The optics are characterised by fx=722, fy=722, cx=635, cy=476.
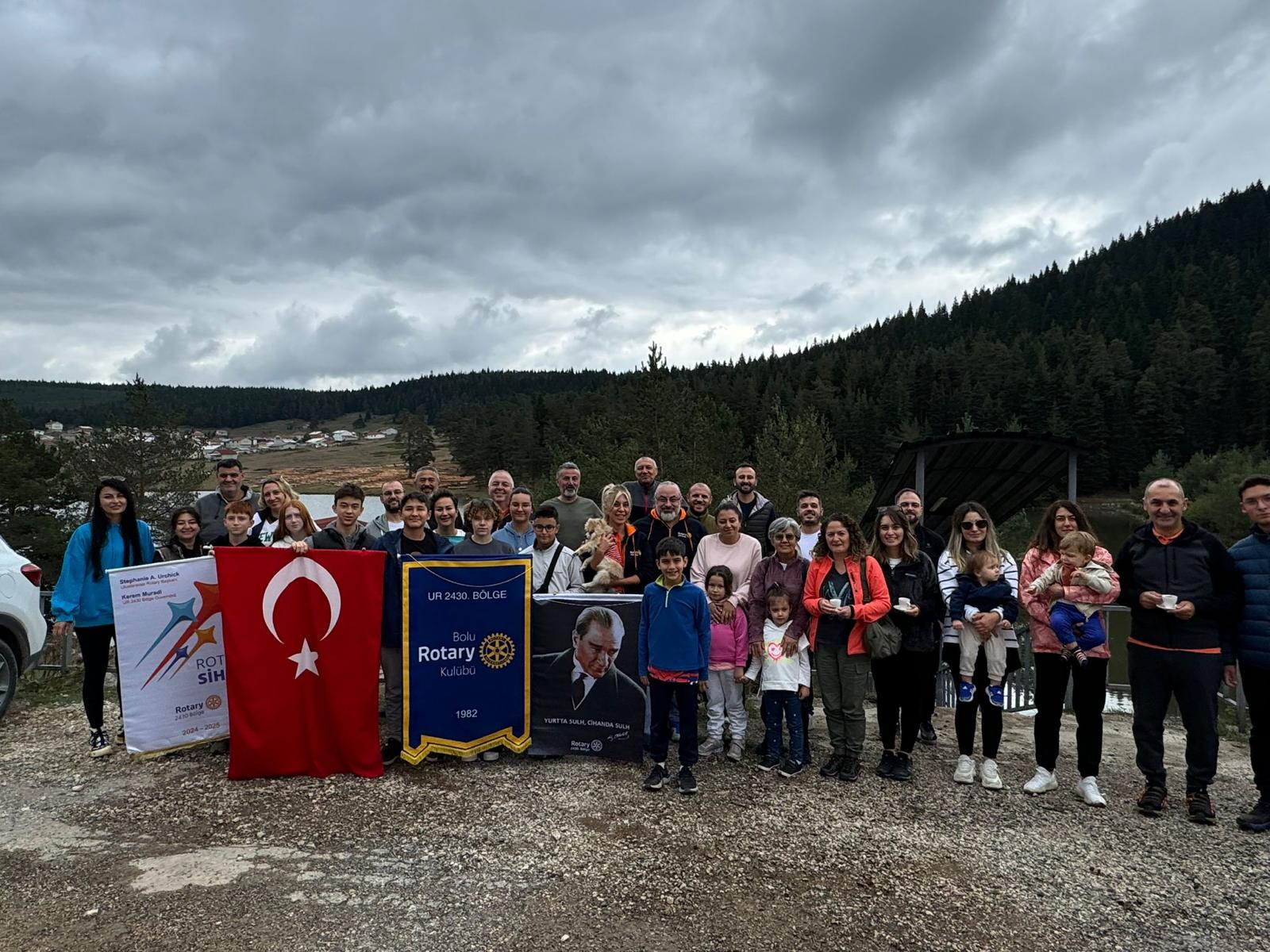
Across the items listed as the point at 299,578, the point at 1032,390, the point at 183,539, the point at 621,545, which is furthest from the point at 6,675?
the point at 1032,390

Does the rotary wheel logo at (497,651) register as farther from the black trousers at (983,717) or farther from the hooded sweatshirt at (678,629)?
the black trousers at (983,717)

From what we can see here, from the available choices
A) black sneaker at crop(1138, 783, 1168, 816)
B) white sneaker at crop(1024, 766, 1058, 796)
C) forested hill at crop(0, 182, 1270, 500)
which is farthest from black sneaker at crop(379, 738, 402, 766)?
forested hill at crop(0, 182, 1270, 500)

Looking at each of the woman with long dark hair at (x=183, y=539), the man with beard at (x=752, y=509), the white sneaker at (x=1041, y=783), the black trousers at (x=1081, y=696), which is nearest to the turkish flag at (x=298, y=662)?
the woman with long dark hair at (x=183, y=539)

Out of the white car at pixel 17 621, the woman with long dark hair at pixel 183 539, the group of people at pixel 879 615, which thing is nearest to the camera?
the group of people at pixel 879 615

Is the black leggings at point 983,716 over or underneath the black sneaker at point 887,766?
over

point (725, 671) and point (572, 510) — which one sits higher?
point (572, 510)

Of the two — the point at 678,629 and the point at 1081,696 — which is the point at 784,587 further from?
the point at 1081,696

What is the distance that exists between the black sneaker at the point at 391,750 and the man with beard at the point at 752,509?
3.71 metres

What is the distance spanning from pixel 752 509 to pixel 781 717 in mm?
2451

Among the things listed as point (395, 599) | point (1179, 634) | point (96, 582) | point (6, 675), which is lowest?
point (6, 675)

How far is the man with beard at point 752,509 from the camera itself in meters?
7.41

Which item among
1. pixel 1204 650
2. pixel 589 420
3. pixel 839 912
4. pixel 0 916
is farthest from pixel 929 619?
pixel 589 420

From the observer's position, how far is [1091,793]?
514 cm

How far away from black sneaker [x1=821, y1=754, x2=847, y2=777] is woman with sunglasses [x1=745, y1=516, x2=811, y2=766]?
0.57ft
